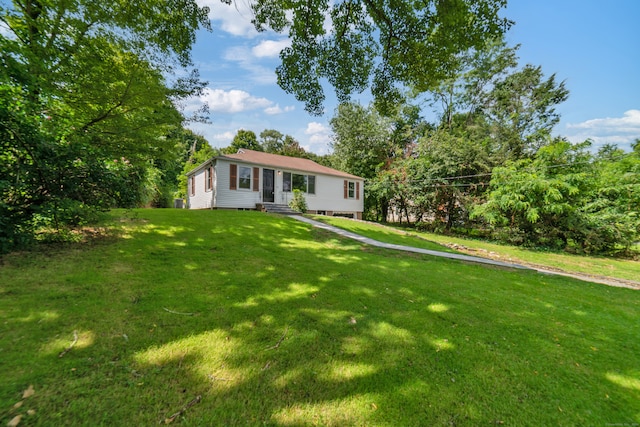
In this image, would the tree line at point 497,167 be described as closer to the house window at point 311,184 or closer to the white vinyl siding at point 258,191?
the white vinyl siding at point 258,191

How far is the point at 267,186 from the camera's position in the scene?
14.9 meters

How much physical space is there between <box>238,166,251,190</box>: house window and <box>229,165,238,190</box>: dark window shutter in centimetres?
21

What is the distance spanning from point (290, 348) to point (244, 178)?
41.4ft

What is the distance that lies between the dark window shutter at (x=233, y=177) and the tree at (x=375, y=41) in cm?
701

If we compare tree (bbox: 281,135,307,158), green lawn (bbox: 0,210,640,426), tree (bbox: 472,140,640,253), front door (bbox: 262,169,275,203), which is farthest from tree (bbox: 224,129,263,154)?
green lawn (bbox: 0,210,640,426)

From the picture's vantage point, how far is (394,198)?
1945cm

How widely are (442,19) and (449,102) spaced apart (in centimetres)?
2378

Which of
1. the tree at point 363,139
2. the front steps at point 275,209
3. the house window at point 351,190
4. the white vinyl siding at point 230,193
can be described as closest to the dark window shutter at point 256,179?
the white vinyl siding at point 230,193

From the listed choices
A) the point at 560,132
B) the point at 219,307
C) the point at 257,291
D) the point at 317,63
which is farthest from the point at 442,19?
the point at 560,132

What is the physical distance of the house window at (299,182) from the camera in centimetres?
1549

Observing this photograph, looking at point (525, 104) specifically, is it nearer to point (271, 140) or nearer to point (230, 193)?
point (230, 193)

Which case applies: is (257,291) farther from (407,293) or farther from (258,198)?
(258,198)

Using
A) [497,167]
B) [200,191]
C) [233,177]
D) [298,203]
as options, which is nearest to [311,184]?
[298,203]

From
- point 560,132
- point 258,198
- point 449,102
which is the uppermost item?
point 449,102
